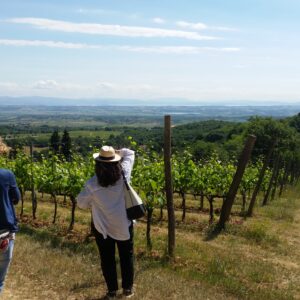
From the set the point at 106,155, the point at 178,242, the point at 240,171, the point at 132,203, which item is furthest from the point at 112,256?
the point at 240,171

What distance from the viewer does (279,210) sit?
14.9 meters

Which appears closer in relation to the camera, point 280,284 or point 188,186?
point 280,284

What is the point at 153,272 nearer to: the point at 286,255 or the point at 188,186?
the point at 286,255

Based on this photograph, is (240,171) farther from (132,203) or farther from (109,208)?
(109,208)

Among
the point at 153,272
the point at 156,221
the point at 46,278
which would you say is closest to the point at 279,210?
the point at 156,221

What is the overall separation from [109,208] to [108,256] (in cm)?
64

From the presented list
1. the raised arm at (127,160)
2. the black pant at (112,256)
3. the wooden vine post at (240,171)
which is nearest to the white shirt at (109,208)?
the black pant at (112,256)

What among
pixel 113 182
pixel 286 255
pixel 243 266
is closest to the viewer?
pixel 113 182

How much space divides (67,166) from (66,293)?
26.2ft

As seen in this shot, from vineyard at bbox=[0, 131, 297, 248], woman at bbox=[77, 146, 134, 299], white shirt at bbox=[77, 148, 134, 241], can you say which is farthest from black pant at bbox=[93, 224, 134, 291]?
vineyard at bbox=[0, 131, 297, 248]

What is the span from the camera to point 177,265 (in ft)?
24.9

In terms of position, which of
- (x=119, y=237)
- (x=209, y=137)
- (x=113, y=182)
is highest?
(x=113, y=182)

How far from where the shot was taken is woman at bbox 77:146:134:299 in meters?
4.90

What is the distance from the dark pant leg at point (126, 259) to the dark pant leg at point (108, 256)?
0.33 ft
